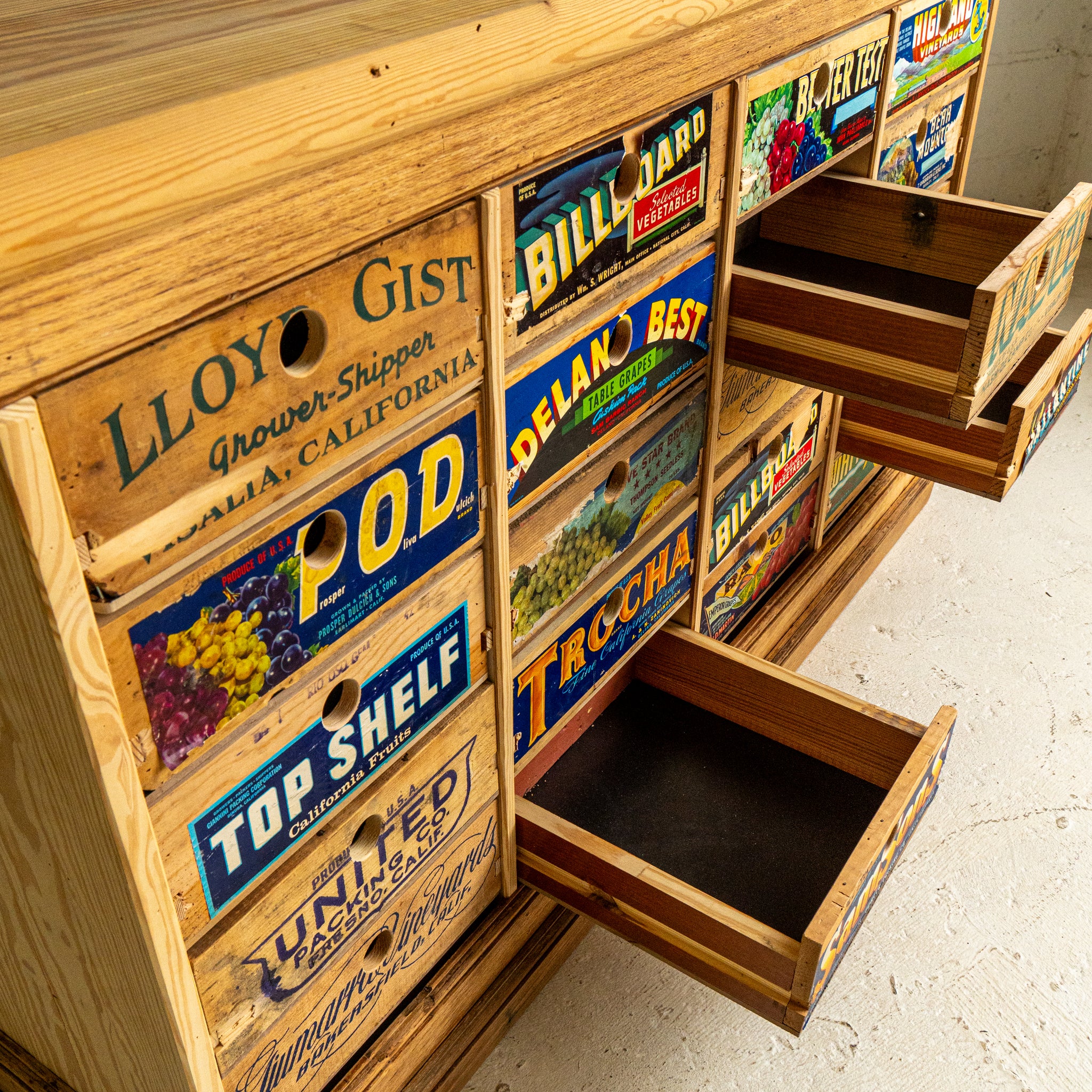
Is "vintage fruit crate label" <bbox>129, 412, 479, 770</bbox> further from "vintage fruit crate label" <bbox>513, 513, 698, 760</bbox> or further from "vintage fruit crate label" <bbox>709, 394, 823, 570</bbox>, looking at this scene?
"vintage fruit crate label" <bbox>709, 394, 823, 570</bbox>

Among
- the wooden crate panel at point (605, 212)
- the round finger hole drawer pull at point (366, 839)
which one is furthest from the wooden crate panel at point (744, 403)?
the round finger hole drawer pull at point (366, 839)

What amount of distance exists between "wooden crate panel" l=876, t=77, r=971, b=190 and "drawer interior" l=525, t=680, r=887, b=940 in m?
0.95

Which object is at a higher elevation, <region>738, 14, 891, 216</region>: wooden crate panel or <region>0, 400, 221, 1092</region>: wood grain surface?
<region>738, 14, 891, 216</region>: wooden crate panel

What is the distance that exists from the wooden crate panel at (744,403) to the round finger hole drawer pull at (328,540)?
2.44 ft

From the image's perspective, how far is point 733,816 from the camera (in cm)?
151

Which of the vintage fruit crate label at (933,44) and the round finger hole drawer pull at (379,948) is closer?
the round finger hole drawer pull at (379,948)

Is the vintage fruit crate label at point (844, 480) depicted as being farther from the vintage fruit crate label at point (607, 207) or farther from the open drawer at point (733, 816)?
the vintage fruit crate label at point (607, 207)

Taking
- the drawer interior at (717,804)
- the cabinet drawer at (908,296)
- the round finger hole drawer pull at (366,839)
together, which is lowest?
the drawer interior at (717,804)

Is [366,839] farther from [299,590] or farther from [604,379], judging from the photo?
[604,379]

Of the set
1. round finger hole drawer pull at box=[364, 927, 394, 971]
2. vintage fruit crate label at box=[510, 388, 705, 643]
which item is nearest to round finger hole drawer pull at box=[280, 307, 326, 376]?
vintage fruit crate label at box=[510, 388, 705, 643]

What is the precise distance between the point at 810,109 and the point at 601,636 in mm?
744

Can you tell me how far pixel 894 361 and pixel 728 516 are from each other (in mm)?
410

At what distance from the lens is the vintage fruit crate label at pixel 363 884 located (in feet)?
3.35

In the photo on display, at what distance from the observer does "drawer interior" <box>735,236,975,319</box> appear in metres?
1.73
